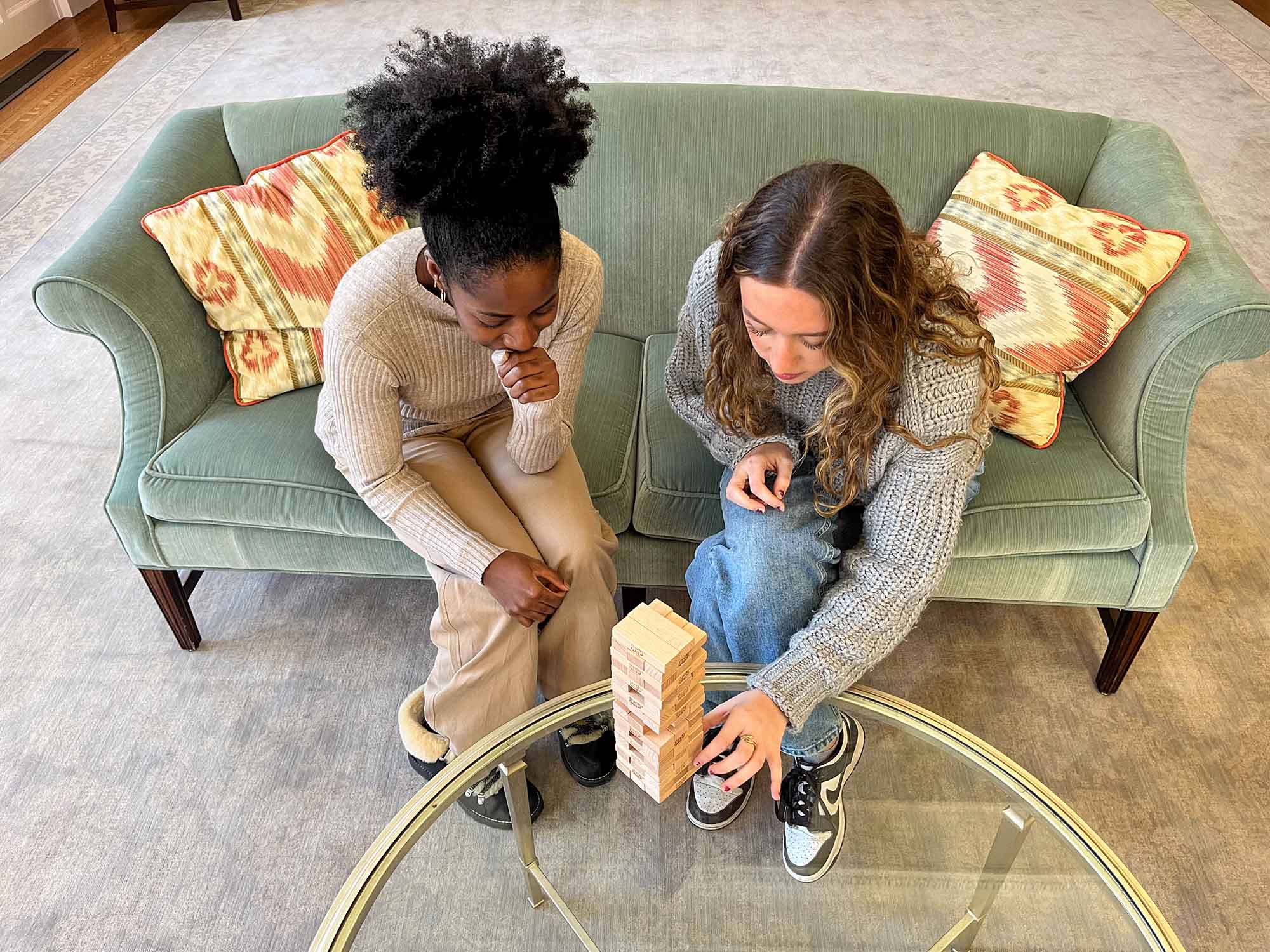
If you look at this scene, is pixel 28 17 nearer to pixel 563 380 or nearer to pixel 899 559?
pixel 563 380

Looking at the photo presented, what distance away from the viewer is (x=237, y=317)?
150 centimetres

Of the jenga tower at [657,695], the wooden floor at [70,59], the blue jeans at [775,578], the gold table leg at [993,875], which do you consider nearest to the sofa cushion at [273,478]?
the blue jeans at [775,578]

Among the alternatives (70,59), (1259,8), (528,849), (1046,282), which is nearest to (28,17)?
(70,59)

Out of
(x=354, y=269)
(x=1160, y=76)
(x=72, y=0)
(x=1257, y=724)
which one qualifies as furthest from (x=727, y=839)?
(x=72, y=0)

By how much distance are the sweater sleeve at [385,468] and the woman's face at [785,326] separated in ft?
1.45

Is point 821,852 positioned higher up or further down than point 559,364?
further down

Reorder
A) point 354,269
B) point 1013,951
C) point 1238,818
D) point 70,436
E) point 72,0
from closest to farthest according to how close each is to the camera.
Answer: point 1013,951 → point 354,269 → point 1238,818 → point 70,436 → point 72,0

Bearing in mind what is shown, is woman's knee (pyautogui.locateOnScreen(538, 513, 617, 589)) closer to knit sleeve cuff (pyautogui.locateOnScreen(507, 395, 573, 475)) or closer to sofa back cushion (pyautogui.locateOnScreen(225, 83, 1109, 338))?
knit sleeve cuff (pyautogui.locateOnScreen(507, 395, 573, 475))

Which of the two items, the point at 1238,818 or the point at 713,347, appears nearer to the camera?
the point at 713,347

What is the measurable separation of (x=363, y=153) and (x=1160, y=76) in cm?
346

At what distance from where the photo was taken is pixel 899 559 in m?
1.14

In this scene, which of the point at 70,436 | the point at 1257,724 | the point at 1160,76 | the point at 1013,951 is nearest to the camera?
the point at 1013,951

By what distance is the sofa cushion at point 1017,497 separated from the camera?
1.34 m

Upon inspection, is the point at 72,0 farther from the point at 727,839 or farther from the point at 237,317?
the point at 727,839
